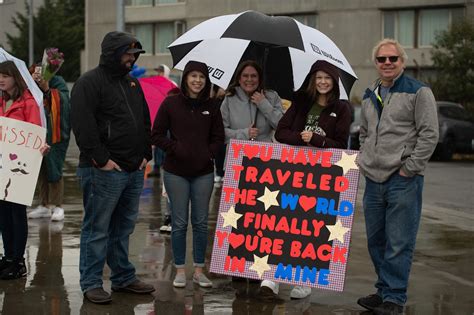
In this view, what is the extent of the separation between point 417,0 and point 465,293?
32967 mm

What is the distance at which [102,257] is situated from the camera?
6.15 meters

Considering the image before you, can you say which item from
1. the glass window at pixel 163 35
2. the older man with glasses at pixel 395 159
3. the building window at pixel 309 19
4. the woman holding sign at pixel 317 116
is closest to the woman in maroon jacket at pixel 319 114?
the woman holding sign at pixel 317 116

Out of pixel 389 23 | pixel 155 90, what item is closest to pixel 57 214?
pixel 155 90

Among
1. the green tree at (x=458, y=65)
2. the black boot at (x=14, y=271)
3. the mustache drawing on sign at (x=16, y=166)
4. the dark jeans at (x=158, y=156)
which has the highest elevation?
the green tree at (x=458, y=65)

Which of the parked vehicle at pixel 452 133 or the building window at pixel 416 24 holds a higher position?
the building window at pixel 416 24

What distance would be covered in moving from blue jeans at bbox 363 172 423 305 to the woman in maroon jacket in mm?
551

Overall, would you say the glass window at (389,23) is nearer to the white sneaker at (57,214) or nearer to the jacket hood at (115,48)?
the white sneaker at (57,214)

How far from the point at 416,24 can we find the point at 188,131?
110ft

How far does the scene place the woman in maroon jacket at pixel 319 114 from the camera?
6.32 m

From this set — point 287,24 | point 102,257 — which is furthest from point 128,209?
point 287,24

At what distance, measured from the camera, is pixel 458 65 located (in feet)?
94.7

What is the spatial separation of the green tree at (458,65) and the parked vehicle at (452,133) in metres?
4.86

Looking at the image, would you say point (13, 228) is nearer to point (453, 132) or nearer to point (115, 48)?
point (115, 48)

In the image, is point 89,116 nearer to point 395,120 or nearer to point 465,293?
→ point 395,120
